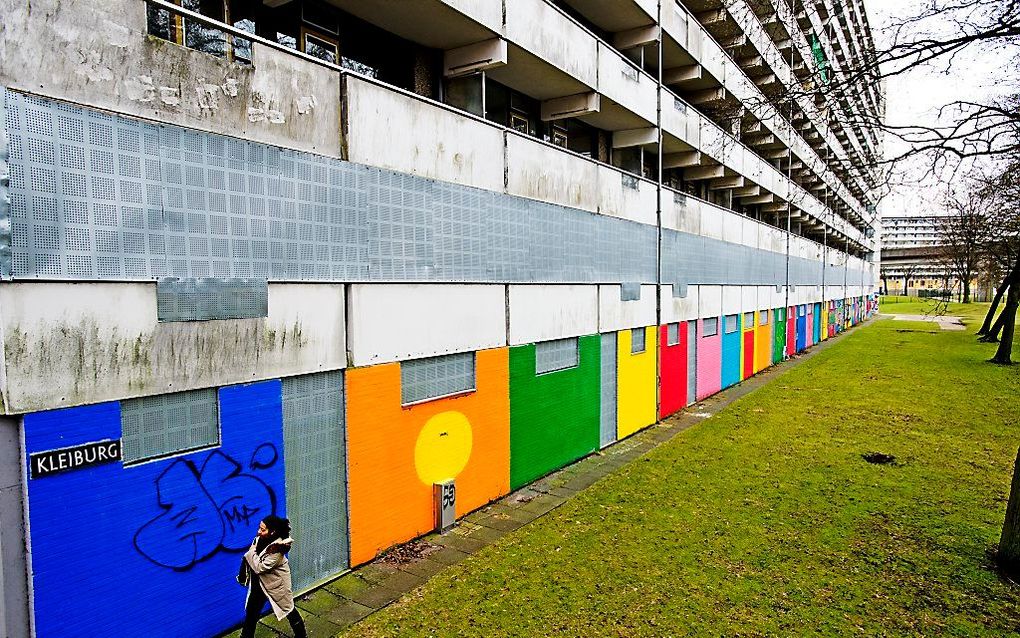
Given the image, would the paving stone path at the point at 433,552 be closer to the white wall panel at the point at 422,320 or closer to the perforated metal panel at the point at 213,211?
the white wall panel at the point at 422,320

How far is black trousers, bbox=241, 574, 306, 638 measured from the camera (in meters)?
5.66

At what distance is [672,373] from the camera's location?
55.8ft

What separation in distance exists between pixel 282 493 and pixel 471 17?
6.81 m

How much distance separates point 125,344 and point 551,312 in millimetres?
7297

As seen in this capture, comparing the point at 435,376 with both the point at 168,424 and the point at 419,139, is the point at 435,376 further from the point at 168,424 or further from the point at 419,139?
the point at 168,424

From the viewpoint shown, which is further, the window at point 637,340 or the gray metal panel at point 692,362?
the gray metal panel at point 692,362

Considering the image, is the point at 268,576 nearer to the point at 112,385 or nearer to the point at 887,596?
the point at 112,385

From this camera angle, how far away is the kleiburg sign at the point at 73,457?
4.69 meters

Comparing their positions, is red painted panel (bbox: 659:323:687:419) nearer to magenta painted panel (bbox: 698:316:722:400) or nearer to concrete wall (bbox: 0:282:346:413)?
magenta painted panel (bbox: 698:316:722:400)

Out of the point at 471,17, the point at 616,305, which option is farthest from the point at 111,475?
the point at 616,305

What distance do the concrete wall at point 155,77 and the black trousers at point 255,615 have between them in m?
4.32

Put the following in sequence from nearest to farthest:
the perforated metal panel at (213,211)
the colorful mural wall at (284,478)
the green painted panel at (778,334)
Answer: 1. the perforated metal panel at (213,211)
2. the colorful mural wall at (284,478)
3. the green painted panel at (778,334)

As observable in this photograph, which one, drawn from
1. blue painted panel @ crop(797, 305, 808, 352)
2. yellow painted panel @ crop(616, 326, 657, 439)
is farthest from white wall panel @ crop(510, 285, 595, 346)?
blue painted panel @ crop(797, 305, 808, 352)

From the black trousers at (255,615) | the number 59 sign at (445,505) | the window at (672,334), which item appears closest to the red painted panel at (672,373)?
the window at (672,334)
